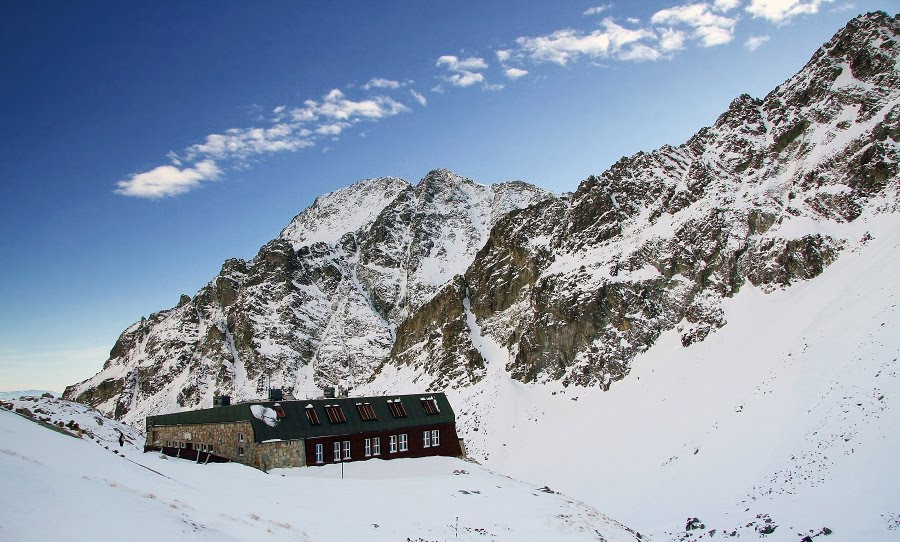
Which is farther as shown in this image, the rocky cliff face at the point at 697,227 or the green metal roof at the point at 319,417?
the rocky cliff face at the point at 697,227

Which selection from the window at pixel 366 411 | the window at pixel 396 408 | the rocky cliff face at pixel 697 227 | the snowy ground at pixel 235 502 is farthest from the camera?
the rocky cliff face at pixel 697 227

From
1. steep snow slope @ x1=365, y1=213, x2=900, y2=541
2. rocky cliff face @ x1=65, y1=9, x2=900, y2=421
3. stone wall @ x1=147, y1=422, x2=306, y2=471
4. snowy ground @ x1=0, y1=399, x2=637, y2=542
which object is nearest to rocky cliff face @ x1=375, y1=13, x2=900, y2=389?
rocky cliff face @ x1=65, y1=9, x2=900, y2=421

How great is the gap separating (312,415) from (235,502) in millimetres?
16983

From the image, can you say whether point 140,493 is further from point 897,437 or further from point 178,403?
point 178,403

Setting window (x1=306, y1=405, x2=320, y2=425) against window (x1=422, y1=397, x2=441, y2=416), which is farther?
window (x1=422, y1=397, x2=441, y2=416)

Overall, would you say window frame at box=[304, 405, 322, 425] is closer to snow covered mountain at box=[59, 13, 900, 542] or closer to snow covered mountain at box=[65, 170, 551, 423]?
snow covered mountain at box=[59, 13, 900, 542]

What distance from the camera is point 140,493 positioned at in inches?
548

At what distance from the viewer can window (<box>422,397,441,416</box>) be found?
40.0m

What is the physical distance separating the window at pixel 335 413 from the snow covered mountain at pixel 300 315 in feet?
296

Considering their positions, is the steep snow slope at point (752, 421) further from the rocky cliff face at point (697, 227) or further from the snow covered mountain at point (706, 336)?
the rocky cliff face at point (697, 227)

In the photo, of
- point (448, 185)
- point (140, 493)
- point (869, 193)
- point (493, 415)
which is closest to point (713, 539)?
point (140, 493)

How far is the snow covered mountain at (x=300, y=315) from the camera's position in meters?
130

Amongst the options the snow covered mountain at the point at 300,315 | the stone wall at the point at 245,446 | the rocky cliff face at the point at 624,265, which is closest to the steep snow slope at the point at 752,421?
the rocky cliff face at the point at 624,265

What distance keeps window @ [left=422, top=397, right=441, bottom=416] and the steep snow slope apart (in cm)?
1417
